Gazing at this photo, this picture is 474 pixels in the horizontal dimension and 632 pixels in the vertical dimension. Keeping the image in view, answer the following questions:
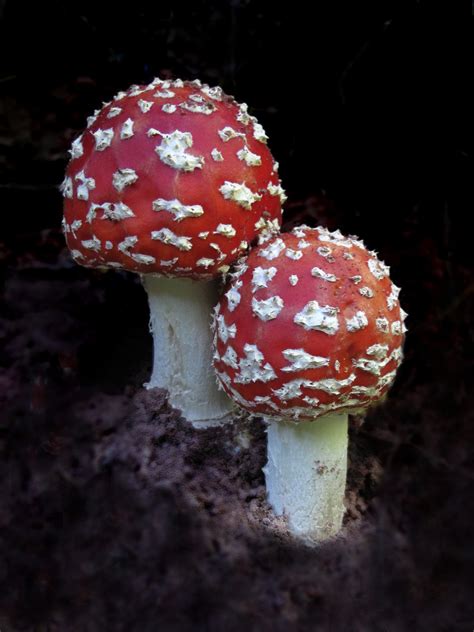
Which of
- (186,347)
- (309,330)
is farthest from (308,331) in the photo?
(186,347)

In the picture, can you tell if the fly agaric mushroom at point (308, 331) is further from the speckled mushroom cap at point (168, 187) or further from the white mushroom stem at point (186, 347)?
the white mushroom stem at point (186, 347)

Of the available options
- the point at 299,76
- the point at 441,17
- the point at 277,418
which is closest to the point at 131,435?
the point at 277,418

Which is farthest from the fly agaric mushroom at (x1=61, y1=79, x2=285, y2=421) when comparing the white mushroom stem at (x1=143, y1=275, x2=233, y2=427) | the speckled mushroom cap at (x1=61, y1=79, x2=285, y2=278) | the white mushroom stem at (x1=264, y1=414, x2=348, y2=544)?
the white mushroom stem at (x1=264, y1=414, x2=348, y2=544)

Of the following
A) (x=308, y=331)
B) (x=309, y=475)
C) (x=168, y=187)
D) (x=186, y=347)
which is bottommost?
(x=309, y=475)

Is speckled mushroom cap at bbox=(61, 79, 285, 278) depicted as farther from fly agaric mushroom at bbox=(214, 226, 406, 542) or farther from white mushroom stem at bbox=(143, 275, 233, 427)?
white mushroom stem at bbox=(143, 275, 233, 427)

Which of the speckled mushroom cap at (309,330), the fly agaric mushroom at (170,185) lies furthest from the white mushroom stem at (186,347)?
the speckled mushroom cap at (309,330)

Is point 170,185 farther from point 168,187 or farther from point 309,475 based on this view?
point 309,475
